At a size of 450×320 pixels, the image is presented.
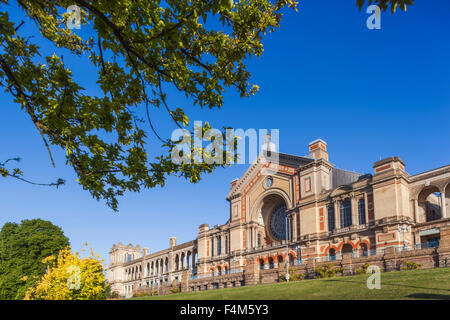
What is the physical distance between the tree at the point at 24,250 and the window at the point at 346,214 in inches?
1319

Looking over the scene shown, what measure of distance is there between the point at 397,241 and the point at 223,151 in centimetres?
3291

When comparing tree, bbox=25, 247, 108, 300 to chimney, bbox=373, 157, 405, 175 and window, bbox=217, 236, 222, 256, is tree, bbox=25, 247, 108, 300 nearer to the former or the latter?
chimney, bbox=373, 157, 405, 175

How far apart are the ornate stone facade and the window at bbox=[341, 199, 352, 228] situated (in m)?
0.10

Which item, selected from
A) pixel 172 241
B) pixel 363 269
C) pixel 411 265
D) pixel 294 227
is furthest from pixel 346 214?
pixel 172 241

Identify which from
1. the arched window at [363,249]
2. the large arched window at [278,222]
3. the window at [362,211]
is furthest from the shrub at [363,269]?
the large arched window at [278,222]

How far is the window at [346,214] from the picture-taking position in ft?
136

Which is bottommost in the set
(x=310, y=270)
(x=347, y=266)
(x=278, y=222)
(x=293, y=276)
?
(x=293, y=276)

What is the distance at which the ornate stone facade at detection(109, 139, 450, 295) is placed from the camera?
36938 mm

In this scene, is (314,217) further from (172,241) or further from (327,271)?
(172,241)

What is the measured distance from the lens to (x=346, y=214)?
41.8 m

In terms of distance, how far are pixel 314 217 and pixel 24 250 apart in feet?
116

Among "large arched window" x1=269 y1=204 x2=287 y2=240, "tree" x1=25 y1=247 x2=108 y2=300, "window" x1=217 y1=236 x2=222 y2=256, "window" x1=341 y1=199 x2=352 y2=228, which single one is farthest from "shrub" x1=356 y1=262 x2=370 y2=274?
"window" x1=217 y1=236 x2=222 y2=256

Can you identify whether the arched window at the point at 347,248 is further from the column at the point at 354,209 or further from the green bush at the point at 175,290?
the green bush at the point at 175,290
